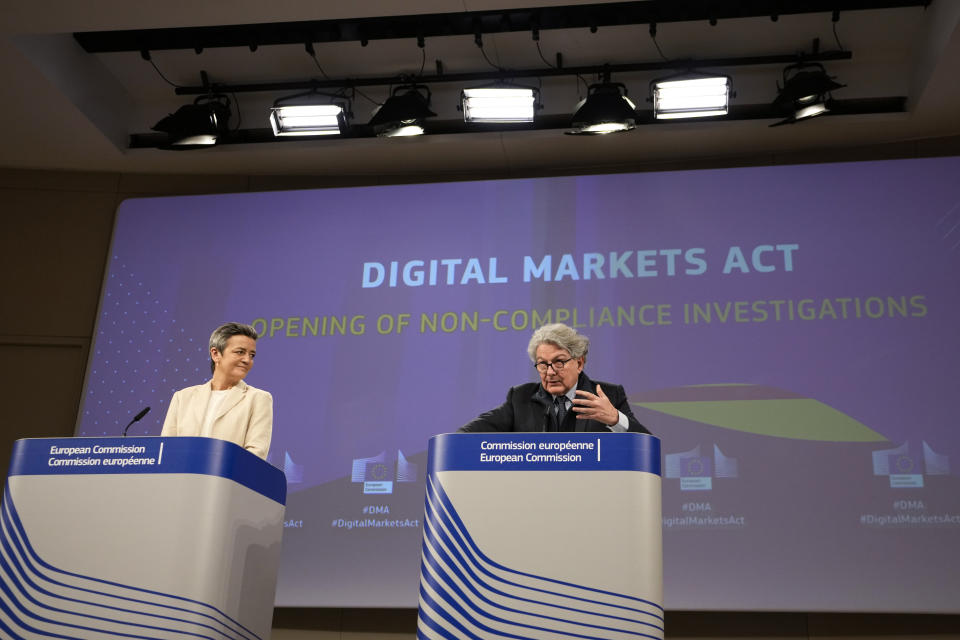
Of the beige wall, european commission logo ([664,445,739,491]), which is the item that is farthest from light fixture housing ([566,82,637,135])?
european commission logo ([664,445,739,491])

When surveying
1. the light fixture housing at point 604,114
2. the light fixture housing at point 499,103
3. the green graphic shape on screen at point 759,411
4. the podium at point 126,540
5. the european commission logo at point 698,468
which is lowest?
the podium at point 126,540

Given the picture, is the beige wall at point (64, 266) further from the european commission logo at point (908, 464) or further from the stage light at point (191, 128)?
the european commission logo at point (908, 464)

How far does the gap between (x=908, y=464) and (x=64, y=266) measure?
4899 millimetres

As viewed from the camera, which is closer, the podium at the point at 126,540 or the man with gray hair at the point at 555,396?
the podium at the point at 126,540

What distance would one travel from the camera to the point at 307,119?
5.35 meters

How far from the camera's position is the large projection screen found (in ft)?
14.1

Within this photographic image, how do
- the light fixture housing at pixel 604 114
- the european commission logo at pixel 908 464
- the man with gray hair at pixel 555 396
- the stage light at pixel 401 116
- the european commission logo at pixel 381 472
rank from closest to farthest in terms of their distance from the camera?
the man with gray hair at pixel 555 396, the european commission logo at pixel 908 464, the european commission logo at pixel 381 472, the light fixture housing at pixel 604 114, the stage light at pixel 401 116

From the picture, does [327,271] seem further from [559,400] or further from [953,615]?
[953,615]

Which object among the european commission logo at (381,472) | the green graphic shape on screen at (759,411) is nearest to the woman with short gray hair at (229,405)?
the european commission logo at (381,472)

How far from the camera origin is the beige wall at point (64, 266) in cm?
533

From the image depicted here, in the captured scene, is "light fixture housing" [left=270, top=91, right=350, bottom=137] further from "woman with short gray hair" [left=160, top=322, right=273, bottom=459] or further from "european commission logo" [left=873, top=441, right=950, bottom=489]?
"european commission logo" [left=873, top=441, right=950, bottom=489]

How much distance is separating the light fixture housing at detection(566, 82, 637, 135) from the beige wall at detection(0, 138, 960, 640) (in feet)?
2.30

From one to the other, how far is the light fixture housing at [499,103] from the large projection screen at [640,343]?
0.38 m

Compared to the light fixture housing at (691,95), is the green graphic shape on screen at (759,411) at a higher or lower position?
lower
